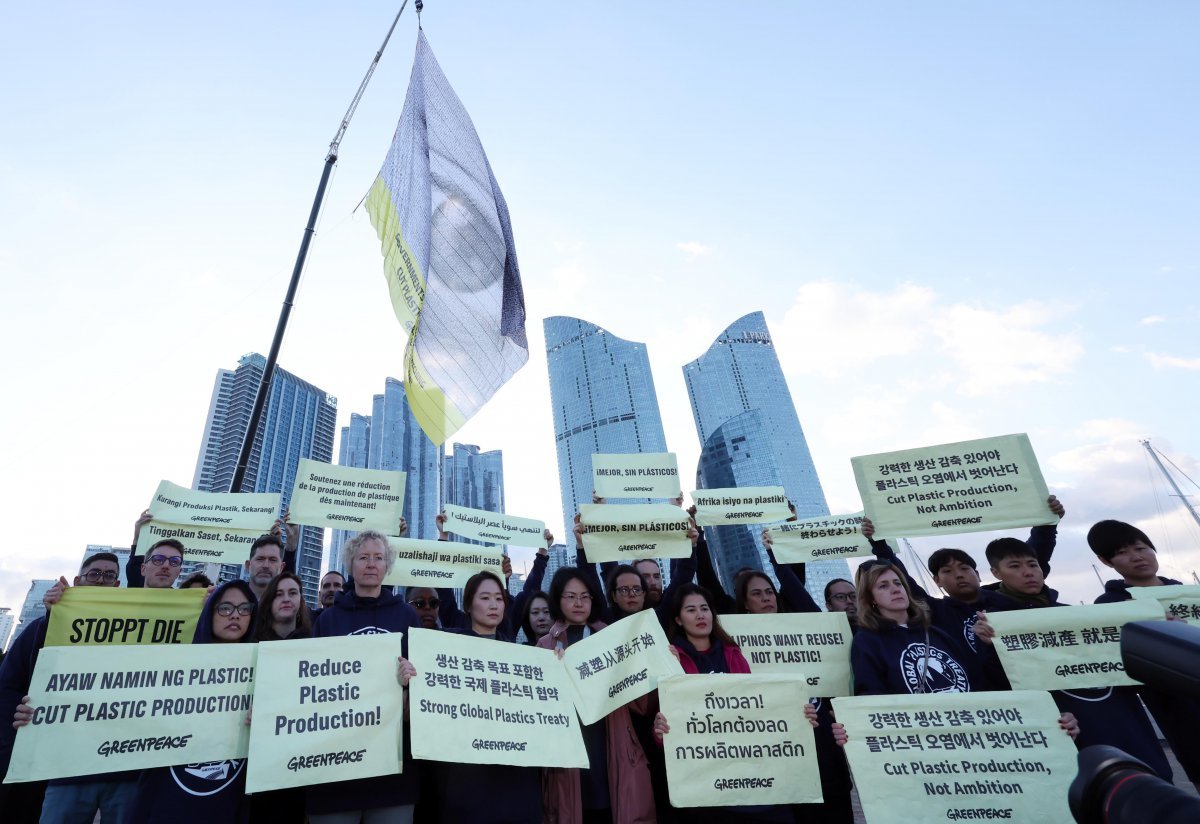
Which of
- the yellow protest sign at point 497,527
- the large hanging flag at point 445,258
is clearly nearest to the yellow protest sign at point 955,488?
the yellow protest sign at point 497,527

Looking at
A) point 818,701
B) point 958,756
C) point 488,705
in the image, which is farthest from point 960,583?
point 488,705

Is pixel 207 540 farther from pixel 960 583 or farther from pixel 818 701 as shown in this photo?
pixel 960 583

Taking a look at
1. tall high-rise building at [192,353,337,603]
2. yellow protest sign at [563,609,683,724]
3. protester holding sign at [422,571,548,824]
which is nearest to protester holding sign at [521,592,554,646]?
yellow protest sign at [563,609,683,724]

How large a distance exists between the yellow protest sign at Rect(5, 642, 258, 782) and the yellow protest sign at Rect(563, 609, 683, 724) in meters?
1.95

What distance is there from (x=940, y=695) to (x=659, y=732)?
1.73 meters

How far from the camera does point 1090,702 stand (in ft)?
13.2

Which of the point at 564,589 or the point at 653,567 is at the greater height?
the point at 653,567

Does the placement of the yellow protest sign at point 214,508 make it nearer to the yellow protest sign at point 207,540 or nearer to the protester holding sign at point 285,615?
the yellow protest sign at point 207,540

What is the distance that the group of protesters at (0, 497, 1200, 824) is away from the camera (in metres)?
3.47

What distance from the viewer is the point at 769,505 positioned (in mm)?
6820

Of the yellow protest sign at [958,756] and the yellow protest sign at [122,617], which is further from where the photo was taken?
the yellow protest sign at [122,617]

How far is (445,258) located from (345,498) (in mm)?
3920

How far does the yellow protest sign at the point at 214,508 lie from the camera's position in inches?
240

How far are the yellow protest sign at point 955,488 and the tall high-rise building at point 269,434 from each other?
15481 millimetres
